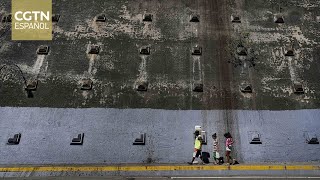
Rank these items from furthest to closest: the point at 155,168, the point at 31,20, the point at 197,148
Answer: the point at 31,20 → the point at 197,148 → the point at 155,168

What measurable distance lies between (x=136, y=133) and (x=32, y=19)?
11.0m

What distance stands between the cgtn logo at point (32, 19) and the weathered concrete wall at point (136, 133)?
639 cm

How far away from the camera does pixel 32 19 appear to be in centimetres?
2589

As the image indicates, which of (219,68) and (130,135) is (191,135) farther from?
(219,68)

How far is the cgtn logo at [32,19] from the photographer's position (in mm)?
25359

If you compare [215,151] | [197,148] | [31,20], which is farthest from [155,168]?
[31,20]

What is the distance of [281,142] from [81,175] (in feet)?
32.6

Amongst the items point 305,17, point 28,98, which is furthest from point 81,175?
point 305,17

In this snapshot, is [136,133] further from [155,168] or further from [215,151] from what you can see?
[215,151]

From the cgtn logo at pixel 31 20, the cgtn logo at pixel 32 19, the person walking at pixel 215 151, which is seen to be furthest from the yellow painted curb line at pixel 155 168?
the cgtn logo at pixel 32 19

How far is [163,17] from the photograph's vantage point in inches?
1020

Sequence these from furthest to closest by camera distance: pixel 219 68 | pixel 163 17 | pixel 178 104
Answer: pixel 163 17 < pixel 219 68 < pixel 178 104

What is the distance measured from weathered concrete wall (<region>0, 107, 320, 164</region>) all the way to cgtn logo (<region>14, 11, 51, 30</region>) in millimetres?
6389

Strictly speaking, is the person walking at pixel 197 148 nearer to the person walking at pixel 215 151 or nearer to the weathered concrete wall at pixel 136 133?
the weathered concrete wall at pixel 136 133
